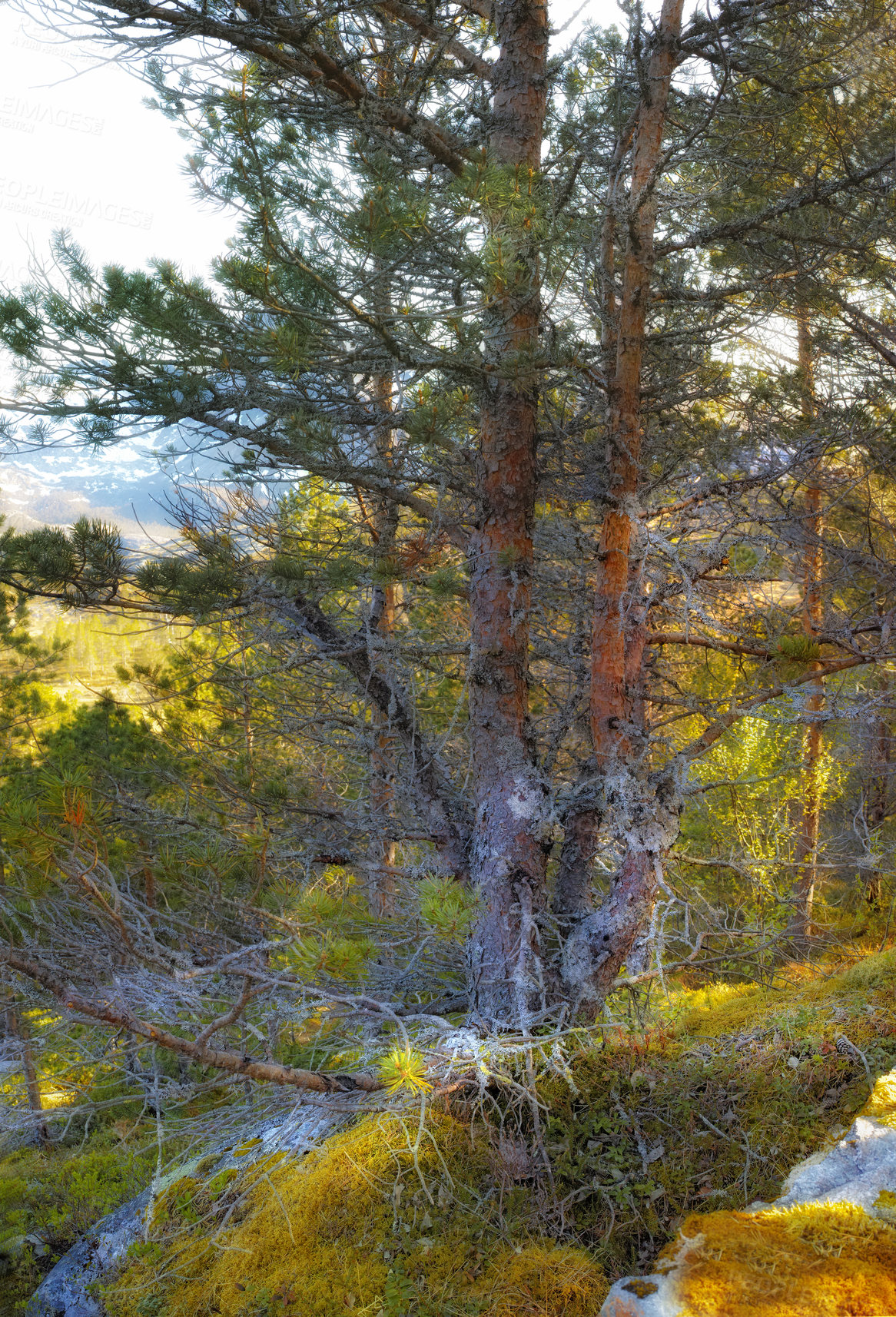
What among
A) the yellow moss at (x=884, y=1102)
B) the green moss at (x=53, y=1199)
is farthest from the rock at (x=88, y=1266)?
the yellow moss at (x=884, y=1102)

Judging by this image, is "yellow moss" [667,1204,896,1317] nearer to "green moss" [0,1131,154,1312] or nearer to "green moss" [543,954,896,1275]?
"green moss" [543,954,896,1275]

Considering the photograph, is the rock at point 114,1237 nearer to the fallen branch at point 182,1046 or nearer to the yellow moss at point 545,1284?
the fallen branch at point 182,1046

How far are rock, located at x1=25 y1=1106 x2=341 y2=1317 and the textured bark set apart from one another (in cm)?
104

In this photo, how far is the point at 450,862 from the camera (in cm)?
455

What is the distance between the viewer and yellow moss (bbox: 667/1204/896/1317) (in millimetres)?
1562

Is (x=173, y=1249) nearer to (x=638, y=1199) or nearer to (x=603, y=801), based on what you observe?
(x=638, y=1199)

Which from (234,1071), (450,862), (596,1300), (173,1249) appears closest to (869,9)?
(450,862)

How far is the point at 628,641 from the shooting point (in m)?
4.42

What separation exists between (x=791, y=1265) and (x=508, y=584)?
10.6 ft

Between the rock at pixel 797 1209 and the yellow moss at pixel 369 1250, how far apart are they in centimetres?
114

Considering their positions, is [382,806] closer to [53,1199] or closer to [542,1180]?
[542,1180]

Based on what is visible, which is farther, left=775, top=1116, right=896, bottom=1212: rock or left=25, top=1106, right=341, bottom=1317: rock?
left=25, top=1106, right=341, bottom=1317: rock

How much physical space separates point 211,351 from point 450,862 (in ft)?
10.4

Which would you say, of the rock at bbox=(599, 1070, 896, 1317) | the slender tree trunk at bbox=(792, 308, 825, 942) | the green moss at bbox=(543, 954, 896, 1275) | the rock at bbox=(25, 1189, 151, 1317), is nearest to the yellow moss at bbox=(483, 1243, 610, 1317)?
the green moss at bbox=(543, 954, 896, 1275)
